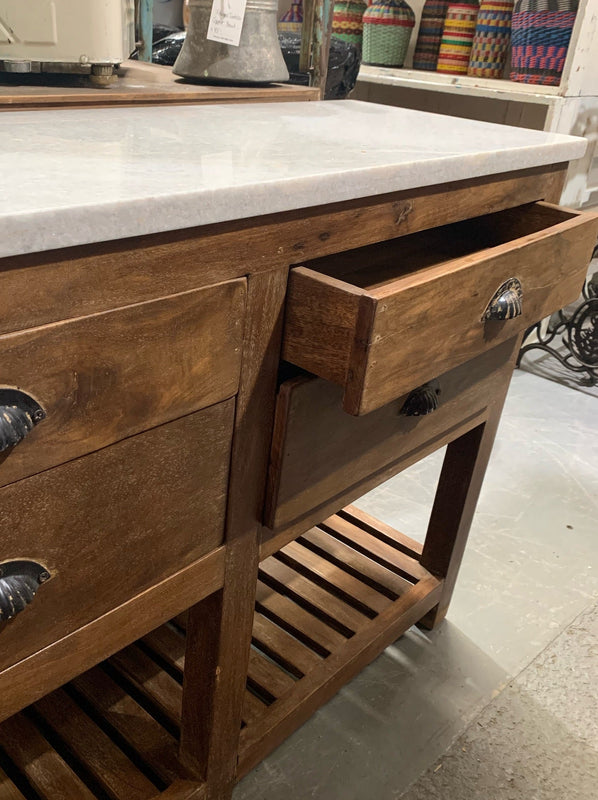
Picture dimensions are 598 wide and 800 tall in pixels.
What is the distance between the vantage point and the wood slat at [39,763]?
38.3 inches

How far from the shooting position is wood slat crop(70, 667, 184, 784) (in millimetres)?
1016

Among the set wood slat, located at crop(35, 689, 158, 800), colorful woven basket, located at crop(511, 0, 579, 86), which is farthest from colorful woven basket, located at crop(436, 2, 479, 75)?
wood slat, located at crop(35, 689, 158, 800)

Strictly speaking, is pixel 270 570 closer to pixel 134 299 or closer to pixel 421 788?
pixel 421 788

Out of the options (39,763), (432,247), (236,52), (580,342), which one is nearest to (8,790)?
(39,763)

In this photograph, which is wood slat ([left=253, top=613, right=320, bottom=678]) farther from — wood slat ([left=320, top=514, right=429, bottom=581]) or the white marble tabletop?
the white marble tabletop

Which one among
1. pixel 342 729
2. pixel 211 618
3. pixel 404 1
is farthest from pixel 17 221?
pixel 404 1

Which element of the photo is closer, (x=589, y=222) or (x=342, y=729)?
(x=589, y=222)

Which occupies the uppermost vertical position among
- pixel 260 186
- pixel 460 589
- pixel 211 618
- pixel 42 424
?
pixel 260 186

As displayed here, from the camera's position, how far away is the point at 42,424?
56 cm

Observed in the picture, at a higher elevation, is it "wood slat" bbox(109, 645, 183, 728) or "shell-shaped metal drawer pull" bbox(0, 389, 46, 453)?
"shell-shaped metal drawer pull" bbox(0, 389, 46, 453)

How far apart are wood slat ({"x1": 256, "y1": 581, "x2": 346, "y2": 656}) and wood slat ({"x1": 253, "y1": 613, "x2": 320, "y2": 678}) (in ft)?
0.04

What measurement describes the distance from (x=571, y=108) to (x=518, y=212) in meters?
1.24

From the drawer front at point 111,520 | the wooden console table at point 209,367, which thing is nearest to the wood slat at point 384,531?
the wooden console table at point 209,367

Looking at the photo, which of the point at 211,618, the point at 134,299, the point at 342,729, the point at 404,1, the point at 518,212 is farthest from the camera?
the point at 404,1
